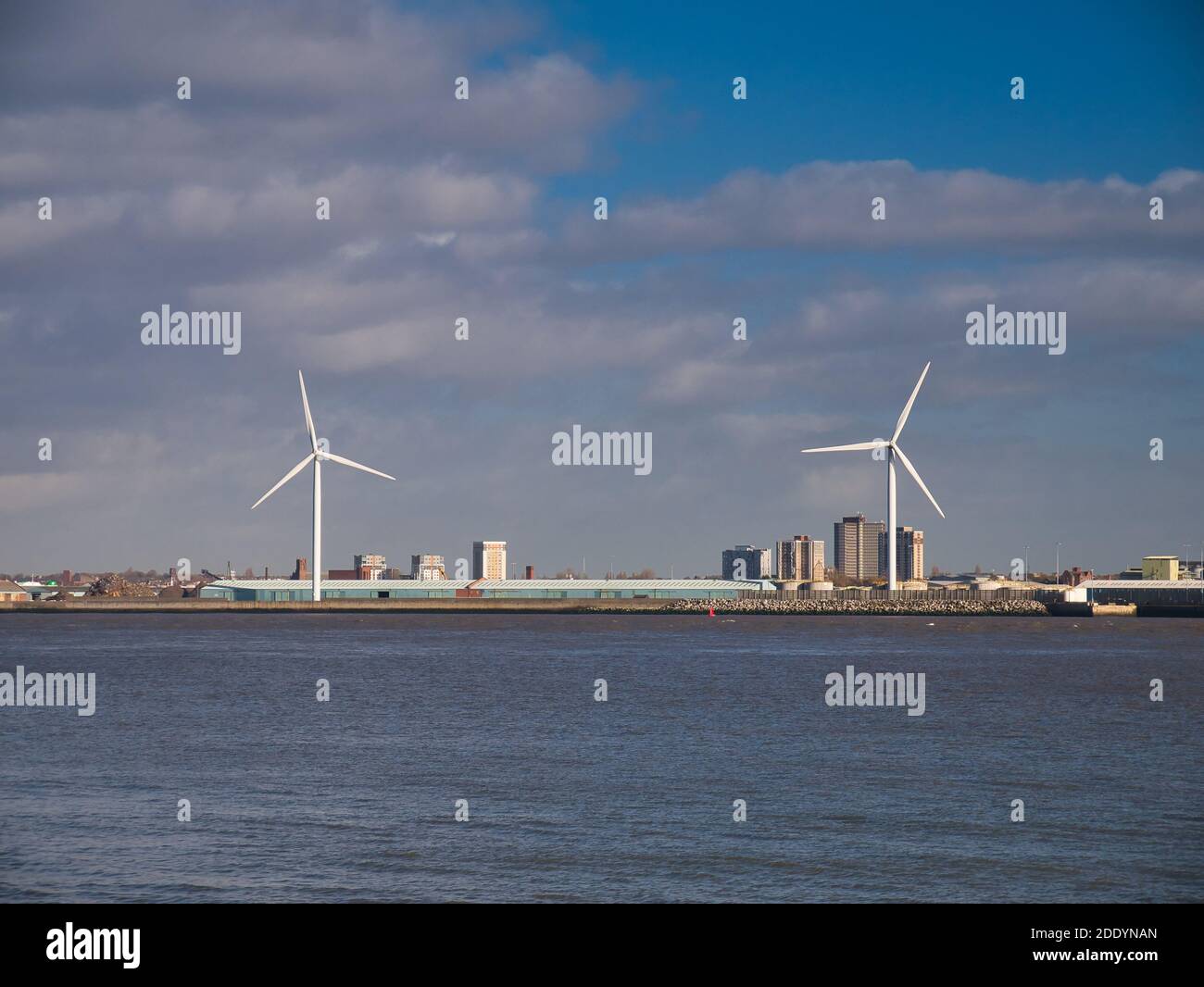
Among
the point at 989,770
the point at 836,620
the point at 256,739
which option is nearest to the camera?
the point at 989,770

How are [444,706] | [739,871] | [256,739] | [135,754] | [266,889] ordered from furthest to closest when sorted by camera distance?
[444,706] → [256,739] → [135,754] → [739,871] → [266,889]

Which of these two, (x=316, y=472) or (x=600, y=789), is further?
(x=316, y=472)

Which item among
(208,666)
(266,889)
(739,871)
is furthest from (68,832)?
(208,666)

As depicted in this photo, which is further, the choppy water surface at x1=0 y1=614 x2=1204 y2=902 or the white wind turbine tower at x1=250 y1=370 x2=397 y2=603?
the white wind turbine tower at x1=250 y1=370 x2=397 y2=603

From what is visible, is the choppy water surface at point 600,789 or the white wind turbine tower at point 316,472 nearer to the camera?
the choppy water surface at point 600,789

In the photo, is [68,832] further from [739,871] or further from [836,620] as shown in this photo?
[836,620]
